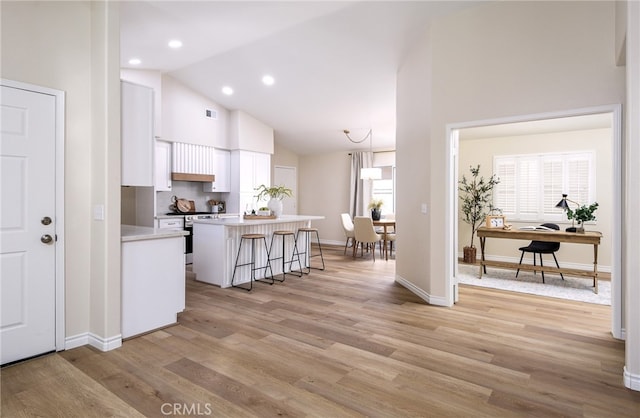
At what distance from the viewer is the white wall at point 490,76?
10.8ft

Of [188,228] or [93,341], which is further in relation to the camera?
[188,228]

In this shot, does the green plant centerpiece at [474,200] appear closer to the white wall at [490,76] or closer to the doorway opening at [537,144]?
the doorway opening at [537,144]

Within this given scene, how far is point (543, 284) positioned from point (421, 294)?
2.06 metres

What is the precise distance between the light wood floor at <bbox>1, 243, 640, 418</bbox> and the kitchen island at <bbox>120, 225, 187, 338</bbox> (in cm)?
14

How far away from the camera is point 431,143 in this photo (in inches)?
163

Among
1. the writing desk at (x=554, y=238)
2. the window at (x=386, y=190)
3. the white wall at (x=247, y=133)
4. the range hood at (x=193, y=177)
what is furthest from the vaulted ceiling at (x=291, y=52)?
the writing desk at (x=554, y=238)

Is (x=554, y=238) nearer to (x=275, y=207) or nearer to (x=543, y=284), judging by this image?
(x=543, y=284)

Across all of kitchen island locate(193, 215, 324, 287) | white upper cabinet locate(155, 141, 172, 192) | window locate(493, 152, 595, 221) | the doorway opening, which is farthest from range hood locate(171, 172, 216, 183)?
window locate(493, 152, 595, 221)

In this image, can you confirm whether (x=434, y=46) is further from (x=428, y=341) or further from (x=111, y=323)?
(x=111, y=323)

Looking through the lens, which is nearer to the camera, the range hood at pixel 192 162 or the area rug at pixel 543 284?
the area rug at pixel 543 284

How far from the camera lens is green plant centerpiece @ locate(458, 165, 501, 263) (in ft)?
22.3

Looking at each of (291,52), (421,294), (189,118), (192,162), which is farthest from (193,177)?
(421,294)

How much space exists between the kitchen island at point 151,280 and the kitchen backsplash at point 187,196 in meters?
3.51

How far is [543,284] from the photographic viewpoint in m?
5.12
